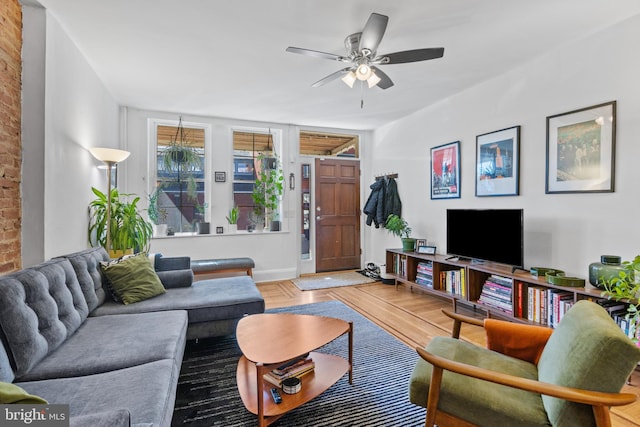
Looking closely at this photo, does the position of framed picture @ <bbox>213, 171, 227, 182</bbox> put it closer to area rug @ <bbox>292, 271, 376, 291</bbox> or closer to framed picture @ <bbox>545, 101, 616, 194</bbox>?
area rug @ <bbox>292, 271, 376, 291</bbox>

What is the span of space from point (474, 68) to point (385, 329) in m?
2.75

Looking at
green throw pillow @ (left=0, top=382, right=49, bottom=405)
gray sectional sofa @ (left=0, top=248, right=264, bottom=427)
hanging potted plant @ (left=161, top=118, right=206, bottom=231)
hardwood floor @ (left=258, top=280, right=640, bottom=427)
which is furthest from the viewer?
hanging potted plant @ (left=161, top=118, right=206, bottom=231)

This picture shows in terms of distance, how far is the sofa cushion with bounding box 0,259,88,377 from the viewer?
1.36 m

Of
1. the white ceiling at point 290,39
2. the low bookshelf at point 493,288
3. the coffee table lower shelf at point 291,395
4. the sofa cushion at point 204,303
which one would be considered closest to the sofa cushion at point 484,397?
the coffee table lower shelf at point 291,395

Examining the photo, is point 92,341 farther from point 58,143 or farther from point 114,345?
point 58,143

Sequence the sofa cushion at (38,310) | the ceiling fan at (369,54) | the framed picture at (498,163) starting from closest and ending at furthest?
1. the sofa cushion at (38,310)
2. the ceiling fan at (369,54)
3. the framed picture at (498,163)

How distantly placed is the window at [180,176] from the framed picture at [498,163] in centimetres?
379

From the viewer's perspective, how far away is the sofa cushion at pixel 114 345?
1.45 meters

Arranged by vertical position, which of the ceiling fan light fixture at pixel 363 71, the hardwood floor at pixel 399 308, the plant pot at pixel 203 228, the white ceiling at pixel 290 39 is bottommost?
the hardwood floor at pixel 399 308

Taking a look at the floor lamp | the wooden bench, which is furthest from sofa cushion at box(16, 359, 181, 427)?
the wooden bench

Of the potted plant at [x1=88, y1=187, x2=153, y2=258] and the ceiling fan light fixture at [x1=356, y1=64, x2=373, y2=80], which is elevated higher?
A: the ceiling fan light fixture at [x1=356, y1=64, x2=373, y2=80]

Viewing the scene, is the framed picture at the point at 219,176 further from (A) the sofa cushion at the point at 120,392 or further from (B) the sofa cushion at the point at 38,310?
(A) the sofa cushion at the point at 120,392

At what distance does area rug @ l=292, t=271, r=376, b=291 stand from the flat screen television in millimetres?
1643

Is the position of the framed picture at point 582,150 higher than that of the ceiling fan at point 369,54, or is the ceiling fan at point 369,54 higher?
the ceiling fan at point 369,54
